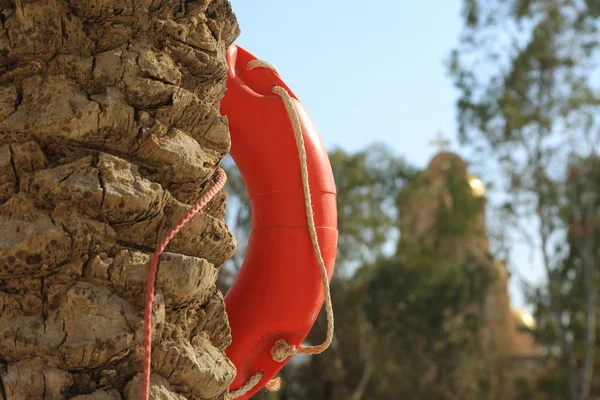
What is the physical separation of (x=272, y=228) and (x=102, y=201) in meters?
0.81

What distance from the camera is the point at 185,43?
71.1 inches

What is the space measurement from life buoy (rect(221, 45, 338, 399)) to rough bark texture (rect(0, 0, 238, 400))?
0.46 metres

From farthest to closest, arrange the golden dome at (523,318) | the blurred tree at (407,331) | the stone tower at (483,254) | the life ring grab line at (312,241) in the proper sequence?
1. the golden dome at (523,318)
2. the stone tower at (483,254)
3. the blurred tree at (407,331)
4. the life ring grab line at (312,241)

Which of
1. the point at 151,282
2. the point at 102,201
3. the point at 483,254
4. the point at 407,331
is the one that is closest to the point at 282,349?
the point at 151,282

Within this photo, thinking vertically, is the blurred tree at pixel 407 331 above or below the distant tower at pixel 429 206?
below

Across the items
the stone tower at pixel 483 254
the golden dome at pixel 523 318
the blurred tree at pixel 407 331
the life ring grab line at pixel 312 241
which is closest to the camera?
the life ring grab line at pixel 312 241

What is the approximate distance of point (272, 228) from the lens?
233 centimetres

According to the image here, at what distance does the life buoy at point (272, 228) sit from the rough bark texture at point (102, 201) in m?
0.46

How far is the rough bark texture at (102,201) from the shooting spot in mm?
1546

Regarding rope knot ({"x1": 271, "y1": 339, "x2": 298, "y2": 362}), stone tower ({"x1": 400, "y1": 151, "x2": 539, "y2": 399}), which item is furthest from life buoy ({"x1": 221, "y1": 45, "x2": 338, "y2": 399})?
stone tower ({"x1": 400, "y1": 151, "x2": 539, "y2": 399})

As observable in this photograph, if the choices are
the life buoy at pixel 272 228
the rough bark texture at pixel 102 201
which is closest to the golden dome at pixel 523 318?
the life buoy at pixel 272 228

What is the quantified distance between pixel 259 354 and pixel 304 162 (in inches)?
23.5

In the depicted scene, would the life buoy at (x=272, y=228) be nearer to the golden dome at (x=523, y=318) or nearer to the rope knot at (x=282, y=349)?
the rope knot at (x=282, y=349)

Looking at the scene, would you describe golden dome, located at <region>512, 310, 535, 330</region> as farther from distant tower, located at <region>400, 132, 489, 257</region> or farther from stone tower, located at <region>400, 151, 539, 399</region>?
distant tower, located at <region>400, 132, 489, 257</region>
